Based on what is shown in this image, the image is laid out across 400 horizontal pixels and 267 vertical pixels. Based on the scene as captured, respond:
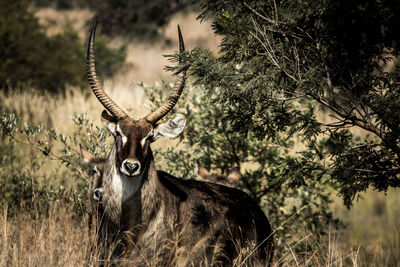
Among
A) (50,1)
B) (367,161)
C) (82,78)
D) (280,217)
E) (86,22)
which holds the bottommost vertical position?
(280,217)

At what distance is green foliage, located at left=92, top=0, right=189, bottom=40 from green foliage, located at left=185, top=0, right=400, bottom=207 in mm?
25890

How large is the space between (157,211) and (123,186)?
41 centimetres

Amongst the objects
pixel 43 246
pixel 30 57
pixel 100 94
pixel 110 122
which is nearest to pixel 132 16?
pixel 30 57

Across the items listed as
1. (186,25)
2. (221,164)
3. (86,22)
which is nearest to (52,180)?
(221,164)

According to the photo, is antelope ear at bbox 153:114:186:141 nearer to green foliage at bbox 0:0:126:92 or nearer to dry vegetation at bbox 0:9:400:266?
dry vegetation at bbox 0:9:400:266

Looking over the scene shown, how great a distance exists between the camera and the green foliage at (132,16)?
99.9 feet

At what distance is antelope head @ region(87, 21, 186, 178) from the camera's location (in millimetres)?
4781

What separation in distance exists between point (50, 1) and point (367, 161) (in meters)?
38.0

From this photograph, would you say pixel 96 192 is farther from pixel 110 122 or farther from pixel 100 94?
pixel 100 94

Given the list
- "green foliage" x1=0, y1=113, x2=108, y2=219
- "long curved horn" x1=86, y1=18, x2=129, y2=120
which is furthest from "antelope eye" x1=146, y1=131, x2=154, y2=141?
"green foliage" x1=0, y1=113, x2=108, y2=219

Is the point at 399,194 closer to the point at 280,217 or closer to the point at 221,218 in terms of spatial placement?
the point at 280,217

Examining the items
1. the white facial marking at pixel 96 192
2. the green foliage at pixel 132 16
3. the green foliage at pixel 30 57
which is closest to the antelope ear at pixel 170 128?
the white facial marking at pixel 96 192

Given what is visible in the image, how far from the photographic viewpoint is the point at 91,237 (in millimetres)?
5199

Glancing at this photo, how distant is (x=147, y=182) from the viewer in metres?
5.20
